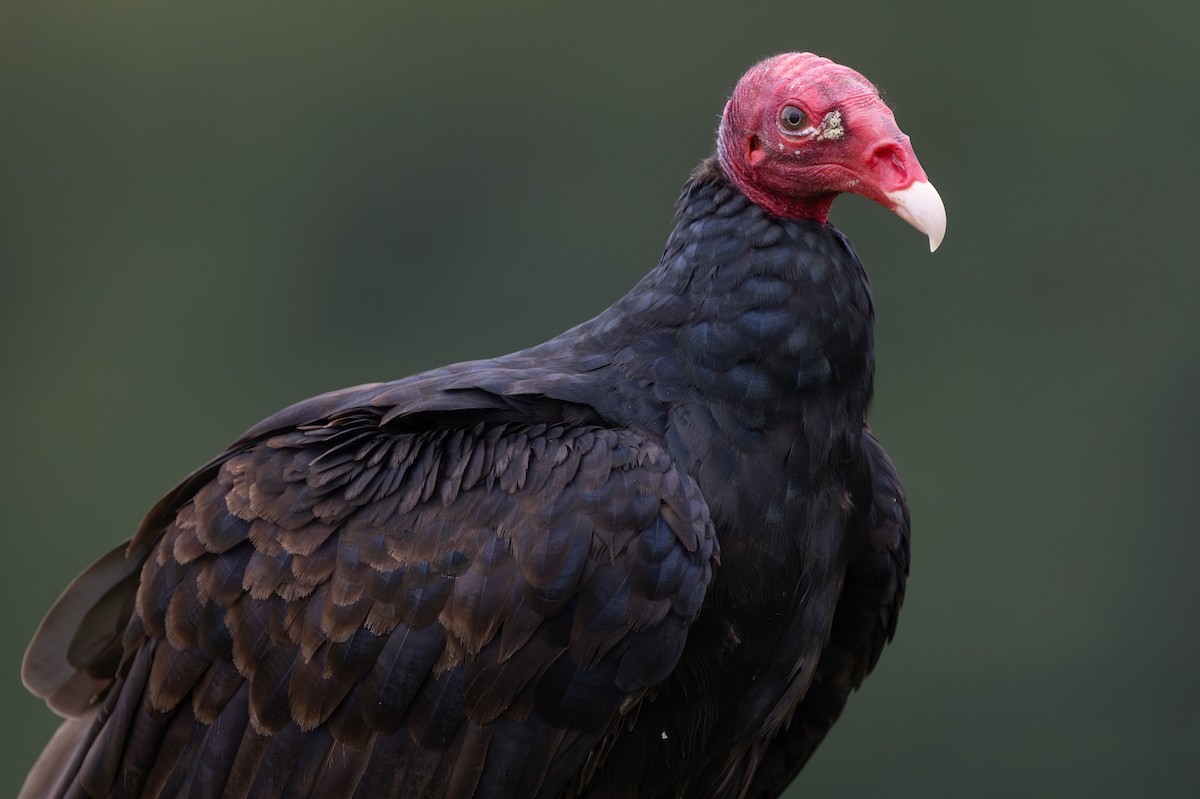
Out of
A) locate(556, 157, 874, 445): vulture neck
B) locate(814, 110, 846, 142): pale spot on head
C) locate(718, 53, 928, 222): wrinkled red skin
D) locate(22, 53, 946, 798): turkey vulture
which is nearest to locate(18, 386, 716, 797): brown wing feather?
locate(22, 53, 946, 798): turkey vulture

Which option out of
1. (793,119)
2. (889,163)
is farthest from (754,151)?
(889,163)

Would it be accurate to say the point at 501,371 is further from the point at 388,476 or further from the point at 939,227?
the point at 939,227

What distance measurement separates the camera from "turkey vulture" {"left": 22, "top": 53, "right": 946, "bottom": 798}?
2947mm

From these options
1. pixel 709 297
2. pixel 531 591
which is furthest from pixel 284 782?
pixel 709 297

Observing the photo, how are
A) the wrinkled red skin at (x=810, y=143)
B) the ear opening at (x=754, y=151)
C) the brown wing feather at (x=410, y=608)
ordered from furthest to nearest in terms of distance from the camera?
the ear opening at (x=754, y=151), the wrinkled red skin at (x=810, y=143), the brown wing feather at (x=410, y=608)

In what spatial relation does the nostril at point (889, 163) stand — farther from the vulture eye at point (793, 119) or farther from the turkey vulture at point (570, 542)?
the vulture eye at point (793, 119)

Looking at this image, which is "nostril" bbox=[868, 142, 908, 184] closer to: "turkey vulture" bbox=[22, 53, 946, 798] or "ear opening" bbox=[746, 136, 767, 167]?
"turkey vulture" bbox=[22, 53, 946, 798]

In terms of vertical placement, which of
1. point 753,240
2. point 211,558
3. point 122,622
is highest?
point 753,240

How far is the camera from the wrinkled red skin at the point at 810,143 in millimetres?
3045

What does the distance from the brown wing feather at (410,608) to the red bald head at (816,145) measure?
0.68m

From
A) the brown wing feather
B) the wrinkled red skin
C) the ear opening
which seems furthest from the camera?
the ear opening

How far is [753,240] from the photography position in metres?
3.18

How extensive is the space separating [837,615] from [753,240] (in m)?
1.06

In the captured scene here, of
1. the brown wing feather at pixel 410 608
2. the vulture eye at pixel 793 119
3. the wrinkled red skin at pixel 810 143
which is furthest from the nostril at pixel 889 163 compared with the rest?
the brown wing feather at pixel 410 608
